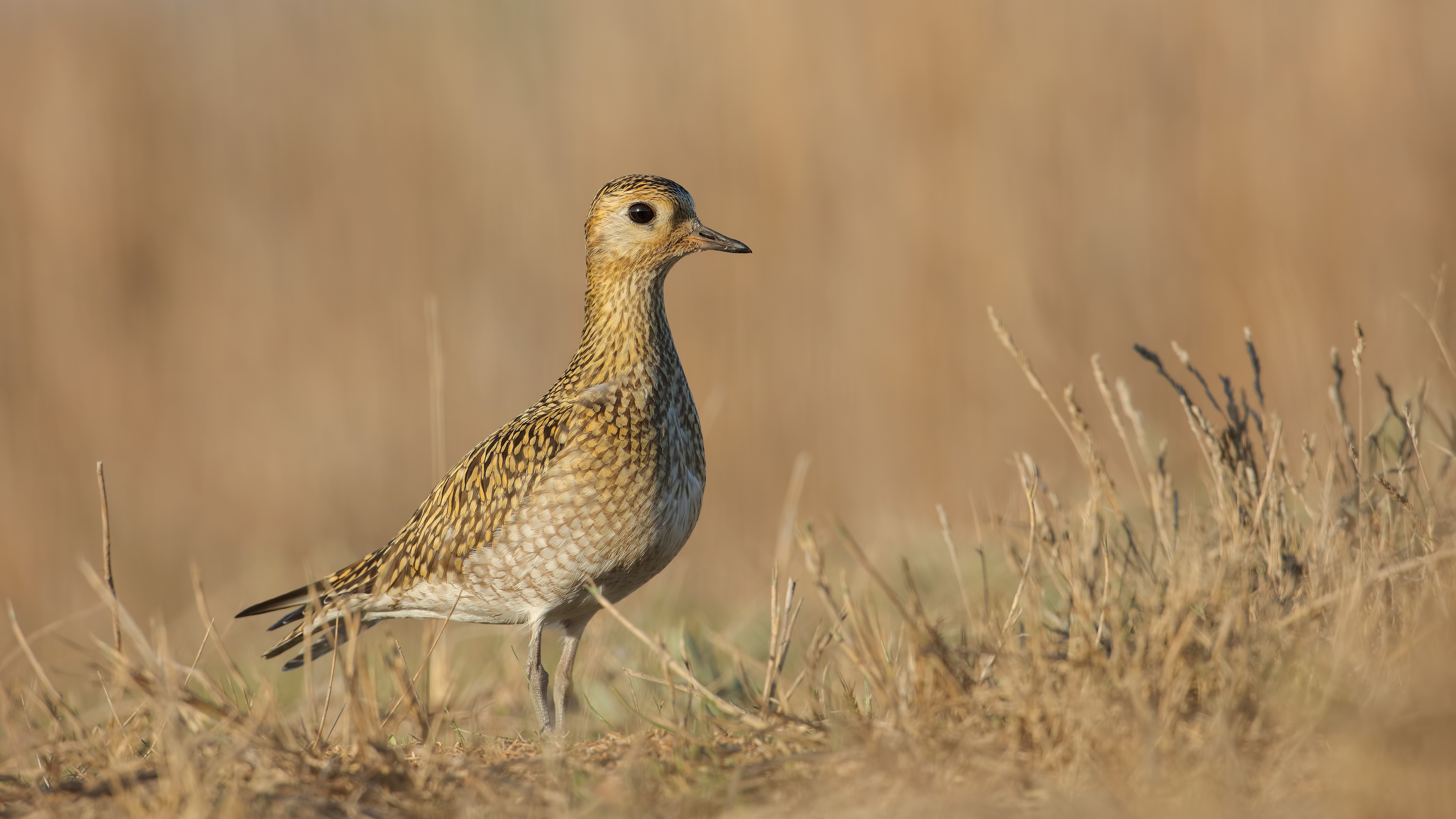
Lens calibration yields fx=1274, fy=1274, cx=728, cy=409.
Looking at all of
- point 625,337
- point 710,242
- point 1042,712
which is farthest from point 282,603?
point 1042,712

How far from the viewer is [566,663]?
16.3 feet

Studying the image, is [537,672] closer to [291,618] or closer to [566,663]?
[566,663]

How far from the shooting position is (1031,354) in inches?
344

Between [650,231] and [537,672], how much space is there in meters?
1.77

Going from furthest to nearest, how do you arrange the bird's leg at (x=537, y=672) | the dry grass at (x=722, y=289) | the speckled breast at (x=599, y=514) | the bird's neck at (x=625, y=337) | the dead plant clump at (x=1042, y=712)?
1. the dry grass at (x=722, y=289)
2. the bird's neck at (x=625, y=337)
3. the bird's leg at (x=537, y=672)
4. the speckled breast at (x=599, y=514)
5. the dead plant clump at (x=1042, y=712)

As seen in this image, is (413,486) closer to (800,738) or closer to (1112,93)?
(1112,93)

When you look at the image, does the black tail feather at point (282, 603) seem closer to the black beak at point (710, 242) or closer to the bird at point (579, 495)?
the bird at point (579, 495)

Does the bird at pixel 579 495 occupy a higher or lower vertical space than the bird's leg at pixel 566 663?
higher

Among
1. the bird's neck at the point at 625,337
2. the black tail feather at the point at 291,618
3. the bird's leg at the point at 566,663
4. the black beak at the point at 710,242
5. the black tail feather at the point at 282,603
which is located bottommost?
the bird's leg at the point at 566,663

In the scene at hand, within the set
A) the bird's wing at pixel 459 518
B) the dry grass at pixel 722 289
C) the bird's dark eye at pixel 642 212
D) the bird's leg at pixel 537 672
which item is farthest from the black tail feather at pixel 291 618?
the bird's dark eye at pixel 642 212

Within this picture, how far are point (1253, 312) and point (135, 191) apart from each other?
8.45 m

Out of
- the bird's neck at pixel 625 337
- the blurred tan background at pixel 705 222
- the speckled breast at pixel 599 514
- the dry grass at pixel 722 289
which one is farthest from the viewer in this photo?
the blurred tan background at pixel 705 222

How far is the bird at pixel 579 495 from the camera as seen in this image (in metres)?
4.58

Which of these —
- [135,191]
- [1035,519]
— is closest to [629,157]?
[135,191]
